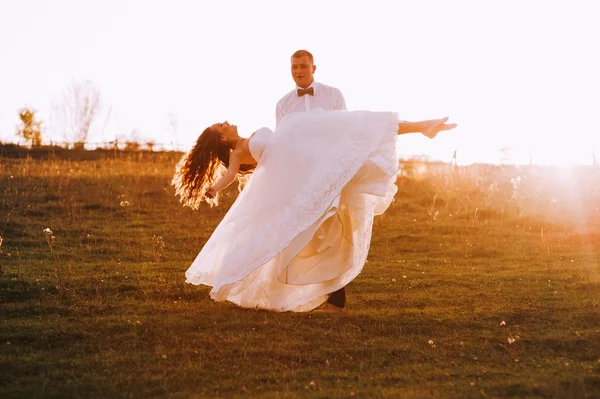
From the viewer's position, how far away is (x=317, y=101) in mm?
7930

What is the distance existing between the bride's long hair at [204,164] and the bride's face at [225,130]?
3cm

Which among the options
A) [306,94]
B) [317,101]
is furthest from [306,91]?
[317,101]

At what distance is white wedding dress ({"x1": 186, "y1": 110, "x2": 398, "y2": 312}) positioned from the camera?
6.81 m

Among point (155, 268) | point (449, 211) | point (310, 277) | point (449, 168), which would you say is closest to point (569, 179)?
point (449, 168)

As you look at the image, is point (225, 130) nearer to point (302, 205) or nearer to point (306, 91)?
point (306, 91)

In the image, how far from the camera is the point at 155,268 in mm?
10289

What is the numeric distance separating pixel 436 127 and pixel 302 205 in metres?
1.57

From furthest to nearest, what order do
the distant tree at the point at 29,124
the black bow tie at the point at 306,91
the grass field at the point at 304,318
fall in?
1. the distant tree at the point at 29,124
2. the black bow tie at the point at 306,91
3. the grass field at the point at 304,318

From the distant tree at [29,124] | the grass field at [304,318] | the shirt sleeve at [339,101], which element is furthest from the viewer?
the distant tree at [29,124]

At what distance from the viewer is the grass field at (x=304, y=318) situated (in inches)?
209

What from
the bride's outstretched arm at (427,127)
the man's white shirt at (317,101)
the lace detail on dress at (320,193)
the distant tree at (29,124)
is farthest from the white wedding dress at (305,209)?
the distant tree at (29,124)

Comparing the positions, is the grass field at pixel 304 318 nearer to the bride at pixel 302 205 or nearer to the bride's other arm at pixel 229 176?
the bride at pixel 302 205

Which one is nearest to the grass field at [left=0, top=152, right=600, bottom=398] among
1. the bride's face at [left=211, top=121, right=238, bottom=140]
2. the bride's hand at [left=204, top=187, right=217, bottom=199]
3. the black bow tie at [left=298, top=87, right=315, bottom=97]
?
the bride's hand at [left=204, top=187, right=217, bottom=199]

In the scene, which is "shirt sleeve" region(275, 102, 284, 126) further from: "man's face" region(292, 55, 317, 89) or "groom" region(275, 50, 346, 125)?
"man's face" region(292, 55, 317, 89)
